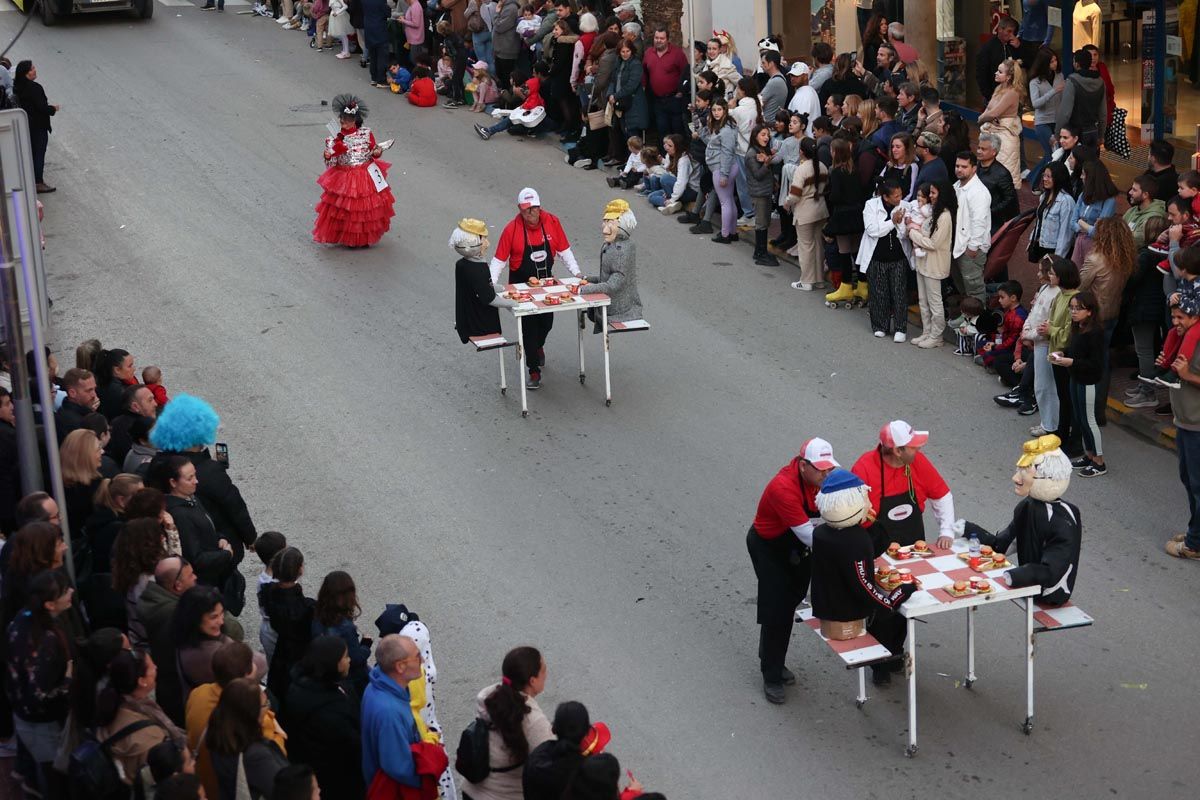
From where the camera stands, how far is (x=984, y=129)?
16516mm

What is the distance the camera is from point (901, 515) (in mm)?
8930

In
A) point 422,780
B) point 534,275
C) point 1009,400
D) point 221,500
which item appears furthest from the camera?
point 534,275

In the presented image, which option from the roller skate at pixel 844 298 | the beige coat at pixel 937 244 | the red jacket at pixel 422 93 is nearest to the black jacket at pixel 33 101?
the red jacket at pixel 422 93

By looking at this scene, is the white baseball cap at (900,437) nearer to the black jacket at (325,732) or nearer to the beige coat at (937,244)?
the black jacket at (325,732)

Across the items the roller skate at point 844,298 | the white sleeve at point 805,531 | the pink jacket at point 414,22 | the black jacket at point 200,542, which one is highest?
the pink jacket at point 414,22

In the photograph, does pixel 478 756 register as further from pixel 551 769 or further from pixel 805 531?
pixel 805 531

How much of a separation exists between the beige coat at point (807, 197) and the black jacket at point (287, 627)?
9.01 m

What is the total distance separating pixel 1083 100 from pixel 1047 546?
955 centimetres

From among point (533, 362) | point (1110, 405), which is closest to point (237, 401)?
point (533, 362)

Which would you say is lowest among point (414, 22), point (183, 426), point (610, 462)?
point (610, 462)

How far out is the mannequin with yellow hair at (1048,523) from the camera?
27.5 feet

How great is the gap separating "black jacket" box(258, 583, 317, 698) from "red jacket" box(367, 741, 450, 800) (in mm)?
1000

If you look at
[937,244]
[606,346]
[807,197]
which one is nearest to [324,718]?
[606,346]

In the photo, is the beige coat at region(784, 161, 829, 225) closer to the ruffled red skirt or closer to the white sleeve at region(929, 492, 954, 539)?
the ruffled red skirt
